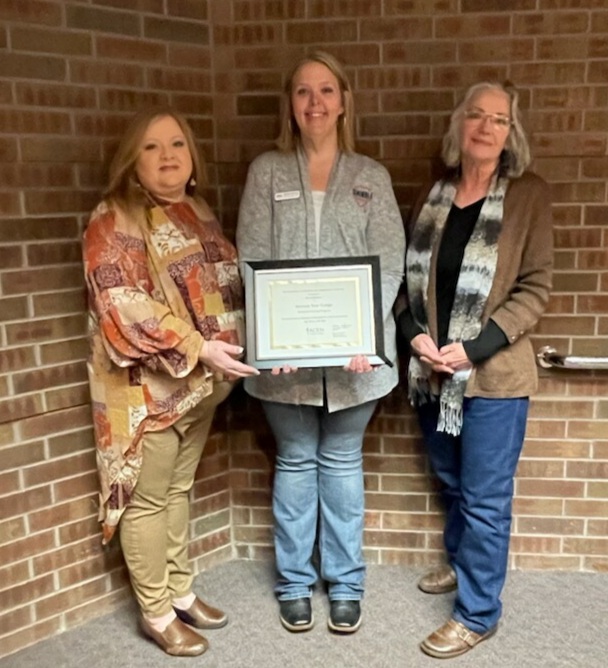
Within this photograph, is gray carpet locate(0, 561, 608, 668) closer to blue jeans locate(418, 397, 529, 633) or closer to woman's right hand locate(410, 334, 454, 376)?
blue jeans locate(418, 397, 529, 633)

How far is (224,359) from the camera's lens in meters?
2.24

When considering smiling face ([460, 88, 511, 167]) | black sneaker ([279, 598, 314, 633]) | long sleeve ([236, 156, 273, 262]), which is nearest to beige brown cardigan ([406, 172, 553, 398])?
smiling face ([460, 88, 511, 167])

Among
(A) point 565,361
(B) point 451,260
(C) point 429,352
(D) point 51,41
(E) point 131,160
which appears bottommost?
(A) point 565,361

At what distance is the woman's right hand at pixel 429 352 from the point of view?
231 centimetres

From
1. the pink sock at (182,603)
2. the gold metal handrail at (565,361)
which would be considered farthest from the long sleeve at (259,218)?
the pink sock at (182,603)

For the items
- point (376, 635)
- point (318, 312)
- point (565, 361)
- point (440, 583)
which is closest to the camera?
point (318, 312)

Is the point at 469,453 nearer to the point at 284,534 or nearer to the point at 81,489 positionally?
the point at 284,534

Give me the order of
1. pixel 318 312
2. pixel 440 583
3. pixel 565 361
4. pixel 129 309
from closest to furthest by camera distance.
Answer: pixel 129 309
pixel 318 312
pixel 565 361
pixel 440 583

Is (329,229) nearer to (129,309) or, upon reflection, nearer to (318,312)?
(318,312)

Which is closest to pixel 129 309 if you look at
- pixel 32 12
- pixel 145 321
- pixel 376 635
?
pixel 145 321

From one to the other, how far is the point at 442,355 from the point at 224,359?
628 mm

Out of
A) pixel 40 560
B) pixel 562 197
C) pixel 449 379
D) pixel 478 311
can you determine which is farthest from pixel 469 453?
pixel 40 560

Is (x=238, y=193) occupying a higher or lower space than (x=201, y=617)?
higher

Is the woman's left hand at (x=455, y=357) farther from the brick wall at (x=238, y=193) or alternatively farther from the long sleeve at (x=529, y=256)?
the brick wall at (x=238, y=193)
